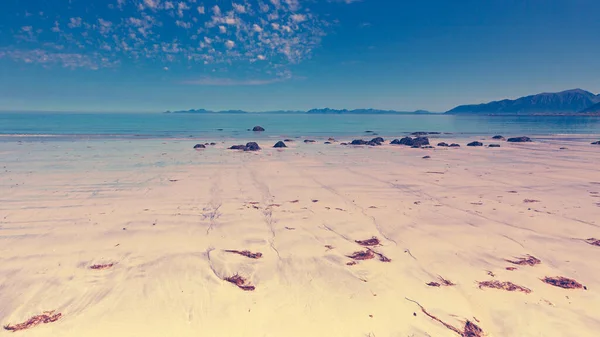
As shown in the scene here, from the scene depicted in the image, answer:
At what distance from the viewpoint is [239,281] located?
18.0 feet

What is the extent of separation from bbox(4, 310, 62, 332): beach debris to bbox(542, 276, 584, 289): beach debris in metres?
7.14

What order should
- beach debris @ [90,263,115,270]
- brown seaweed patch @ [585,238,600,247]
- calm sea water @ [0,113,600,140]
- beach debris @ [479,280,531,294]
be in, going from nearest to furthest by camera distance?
beach debris @ [479,280,531,294] → beach debris @ [90,263,115,270] → brown seaweed patch @ [585,238,600,247] → calm sea water @ [0,113,600,140]

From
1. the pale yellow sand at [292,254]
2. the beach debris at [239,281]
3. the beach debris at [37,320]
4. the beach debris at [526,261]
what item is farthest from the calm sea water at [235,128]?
the beach debris at [37,320]

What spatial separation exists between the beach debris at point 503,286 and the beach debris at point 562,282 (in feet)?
1.77

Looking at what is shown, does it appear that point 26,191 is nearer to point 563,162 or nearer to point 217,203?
point 217,203

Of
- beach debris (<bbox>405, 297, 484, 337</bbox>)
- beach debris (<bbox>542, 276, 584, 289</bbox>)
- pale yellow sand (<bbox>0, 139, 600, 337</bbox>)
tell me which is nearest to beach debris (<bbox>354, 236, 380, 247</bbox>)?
pale yellow sand (<bbox>0, 139, 600, 337</bbox>)

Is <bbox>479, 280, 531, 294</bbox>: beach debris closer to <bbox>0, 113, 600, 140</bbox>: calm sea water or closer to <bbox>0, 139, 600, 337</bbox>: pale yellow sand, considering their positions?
<bbox>0, 139, 600, 337</bbox>: pale yellow sand

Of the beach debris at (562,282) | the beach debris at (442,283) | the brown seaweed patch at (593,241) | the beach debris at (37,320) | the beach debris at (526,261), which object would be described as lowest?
the beach debris at (37,320)

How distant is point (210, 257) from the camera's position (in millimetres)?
6270

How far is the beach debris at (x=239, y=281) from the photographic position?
17.3 feet

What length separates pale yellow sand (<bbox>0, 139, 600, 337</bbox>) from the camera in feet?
14.7

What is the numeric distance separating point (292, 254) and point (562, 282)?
173 inches

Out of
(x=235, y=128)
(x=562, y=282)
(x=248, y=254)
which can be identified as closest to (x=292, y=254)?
(x=248, y=254)

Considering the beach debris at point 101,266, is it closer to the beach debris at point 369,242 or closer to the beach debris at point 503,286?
the beach debris at point 369,242
